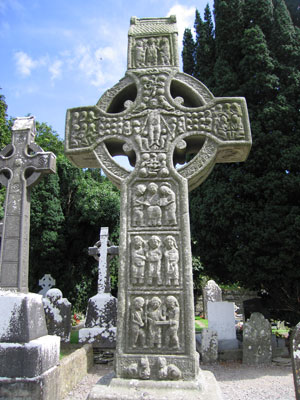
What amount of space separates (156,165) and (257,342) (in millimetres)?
6721

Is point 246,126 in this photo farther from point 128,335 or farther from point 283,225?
point 283,225

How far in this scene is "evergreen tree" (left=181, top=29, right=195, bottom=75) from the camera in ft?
42.4

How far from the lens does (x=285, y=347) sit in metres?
8.38

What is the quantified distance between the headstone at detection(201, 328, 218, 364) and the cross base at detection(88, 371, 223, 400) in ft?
20.2

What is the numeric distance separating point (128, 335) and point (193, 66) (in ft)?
41.2

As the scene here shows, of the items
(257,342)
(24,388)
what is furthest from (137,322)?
(257,342)

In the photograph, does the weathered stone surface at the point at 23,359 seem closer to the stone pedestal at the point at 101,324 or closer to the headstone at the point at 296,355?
the headstone at the point at 296,355

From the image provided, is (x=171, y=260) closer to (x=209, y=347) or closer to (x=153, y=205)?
(x=153, y=205)

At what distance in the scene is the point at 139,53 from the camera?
3.77m

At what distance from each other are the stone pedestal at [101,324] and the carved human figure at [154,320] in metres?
6.12

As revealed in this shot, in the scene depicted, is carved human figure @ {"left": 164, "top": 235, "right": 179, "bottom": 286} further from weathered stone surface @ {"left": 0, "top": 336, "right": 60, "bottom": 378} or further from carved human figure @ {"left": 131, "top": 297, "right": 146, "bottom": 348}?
weathered stone surface @ {"left": 0, "top": 336, "right": 60, "bottom": 378}

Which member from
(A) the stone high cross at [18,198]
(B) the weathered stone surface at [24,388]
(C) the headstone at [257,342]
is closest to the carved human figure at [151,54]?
(A) the stone high cross at [18,198]

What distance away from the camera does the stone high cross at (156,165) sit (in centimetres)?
279

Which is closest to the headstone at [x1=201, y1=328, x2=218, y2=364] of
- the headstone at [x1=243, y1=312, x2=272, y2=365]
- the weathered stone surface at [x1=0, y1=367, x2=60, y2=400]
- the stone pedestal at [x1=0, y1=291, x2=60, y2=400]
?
the headstone at [x1=243, y1=312, x2=272, y2=365]
